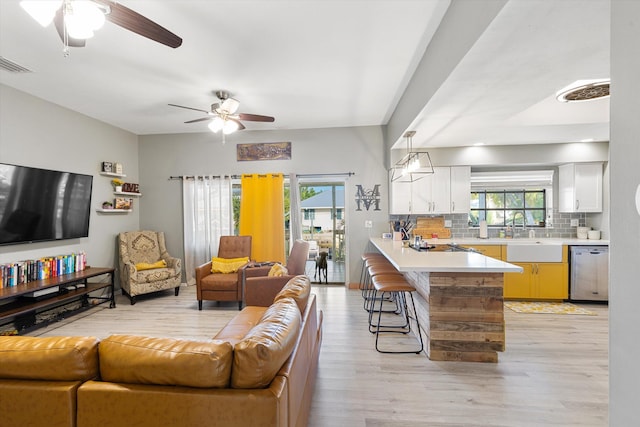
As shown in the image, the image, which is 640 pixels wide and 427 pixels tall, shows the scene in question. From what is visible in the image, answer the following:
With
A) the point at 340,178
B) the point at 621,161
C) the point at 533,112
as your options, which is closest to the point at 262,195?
the point at 340,178

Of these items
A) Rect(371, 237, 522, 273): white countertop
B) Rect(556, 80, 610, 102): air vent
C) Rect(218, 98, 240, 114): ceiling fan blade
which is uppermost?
Rect(218, 98, 240, 114): ceiling fan blade

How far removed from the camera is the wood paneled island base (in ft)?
8.38

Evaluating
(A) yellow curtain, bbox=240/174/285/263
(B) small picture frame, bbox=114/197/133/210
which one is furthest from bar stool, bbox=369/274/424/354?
(B) small picture frame, bbox=114/197/133/210

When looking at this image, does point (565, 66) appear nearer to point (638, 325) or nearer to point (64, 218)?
point (638, 325)

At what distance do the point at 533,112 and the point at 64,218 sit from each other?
634 cm

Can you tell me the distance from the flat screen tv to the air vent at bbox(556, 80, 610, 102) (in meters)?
6.02

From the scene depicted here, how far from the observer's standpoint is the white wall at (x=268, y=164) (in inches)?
201

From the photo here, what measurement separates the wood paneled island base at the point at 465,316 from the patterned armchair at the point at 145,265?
154 inches

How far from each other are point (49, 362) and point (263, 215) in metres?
4.02

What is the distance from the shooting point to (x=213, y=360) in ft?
3.70

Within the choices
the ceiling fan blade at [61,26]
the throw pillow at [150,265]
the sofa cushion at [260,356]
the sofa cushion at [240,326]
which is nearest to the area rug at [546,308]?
the sofa cushion at [240,326]

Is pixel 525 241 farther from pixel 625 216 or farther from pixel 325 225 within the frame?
pixel 625 216

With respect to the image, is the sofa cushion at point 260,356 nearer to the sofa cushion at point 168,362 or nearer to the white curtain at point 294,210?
the sofa cushion at point 168,362

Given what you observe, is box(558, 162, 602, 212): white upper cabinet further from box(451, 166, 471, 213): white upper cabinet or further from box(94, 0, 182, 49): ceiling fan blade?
box(94, 0, 182, 49): ceiling fan blade
